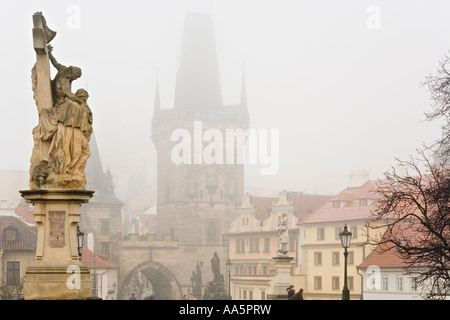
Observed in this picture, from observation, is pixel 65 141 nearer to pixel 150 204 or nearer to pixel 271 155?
pixel 271 155

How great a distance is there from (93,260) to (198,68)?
53720 millimetres

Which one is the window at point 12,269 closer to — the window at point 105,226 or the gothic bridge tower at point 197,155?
the window at point 105,226

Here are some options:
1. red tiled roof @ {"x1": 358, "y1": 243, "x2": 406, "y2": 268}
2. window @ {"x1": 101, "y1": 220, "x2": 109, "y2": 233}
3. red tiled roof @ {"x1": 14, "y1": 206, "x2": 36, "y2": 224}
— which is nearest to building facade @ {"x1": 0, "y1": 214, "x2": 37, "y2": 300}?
red tiled roof @ {"x1": 14, "y1": 206, "x2": 36, "y2": 224}

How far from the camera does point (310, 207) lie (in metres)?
86.2

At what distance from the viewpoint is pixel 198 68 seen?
438 feet

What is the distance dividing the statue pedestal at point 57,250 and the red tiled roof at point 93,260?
209ft

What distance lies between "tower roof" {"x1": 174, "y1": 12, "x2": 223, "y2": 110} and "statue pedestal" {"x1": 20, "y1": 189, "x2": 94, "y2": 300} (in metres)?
121

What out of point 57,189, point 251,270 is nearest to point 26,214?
point 251,270

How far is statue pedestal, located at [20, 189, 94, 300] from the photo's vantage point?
9.52m

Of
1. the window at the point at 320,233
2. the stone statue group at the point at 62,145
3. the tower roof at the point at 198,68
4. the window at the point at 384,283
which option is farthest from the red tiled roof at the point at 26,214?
the stone statue group at the point at 62,145

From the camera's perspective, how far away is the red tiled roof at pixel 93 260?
80250mm

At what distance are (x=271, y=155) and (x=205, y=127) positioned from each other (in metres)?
19.1

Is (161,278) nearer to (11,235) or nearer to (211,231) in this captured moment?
(211,231)
